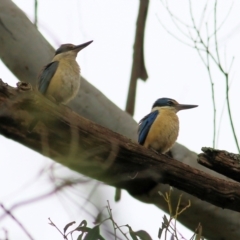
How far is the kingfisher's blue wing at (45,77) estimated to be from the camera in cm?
450

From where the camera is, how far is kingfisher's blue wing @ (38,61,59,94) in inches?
177

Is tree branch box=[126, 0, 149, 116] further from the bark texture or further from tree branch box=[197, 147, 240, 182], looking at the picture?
tree branch box=[197, 147, 240, 182]

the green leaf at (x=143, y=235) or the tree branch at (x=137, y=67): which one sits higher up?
the tree branch at (x=137, y=67)

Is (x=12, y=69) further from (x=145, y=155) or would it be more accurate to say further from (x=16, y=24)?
(x=145, y=155)

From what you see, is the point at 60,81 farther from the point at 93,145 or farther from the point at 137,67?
the point at 137,67

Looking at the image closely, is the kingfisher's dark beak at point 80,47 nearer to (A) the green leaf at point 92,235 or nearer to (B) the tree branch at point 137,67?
(B) the tree branch at point 137,67

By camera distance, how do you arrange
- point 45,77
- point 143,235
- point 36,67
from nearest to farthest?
A: point 143,235, point 45,77, point 36,67

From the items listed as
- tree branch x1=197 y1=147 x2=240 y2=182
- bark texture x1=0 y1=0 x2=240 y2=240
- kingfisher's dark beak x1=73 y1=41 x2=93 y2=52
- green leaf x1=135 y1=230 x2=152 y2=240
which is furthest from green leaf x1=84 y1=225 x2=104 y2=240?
kingfisher's dark beak x1=73 y1=41 x2=93 y2=52

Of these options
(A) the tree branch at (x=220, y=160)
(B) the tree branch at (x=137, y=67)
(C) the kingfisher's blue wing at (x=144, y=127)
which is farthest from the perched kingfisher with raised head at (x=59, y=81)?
(A) the tree branch at (x=220, y=160)

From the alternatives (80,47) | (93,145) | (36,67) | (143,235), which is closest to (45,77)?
(36,67)

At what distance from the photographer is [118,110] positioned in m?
5.18

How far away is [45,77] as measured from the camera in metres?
4.53

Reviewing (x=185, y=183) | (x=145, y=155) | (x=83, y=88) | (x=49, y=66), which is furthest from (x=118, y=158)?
(x=83, y=88)

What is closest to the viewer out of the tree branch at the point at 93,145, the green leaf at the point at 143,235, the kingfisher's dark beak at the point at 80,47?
the green leaf at the point at 143,235
